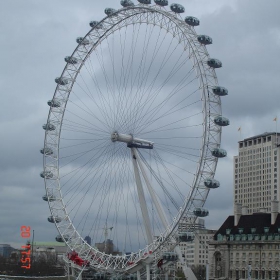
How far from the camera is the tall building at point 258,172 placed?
167875 millimetres

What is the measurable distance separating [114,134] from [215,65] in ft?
34.7

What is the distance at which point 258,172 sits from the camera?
17512 centimetres

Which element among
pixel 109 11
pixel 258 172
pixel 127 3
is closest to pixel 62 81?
pixel 109 11

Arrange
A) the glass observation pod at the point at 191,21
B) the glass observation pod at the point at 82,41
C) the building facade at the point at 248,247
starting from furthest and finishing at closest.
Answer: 1. the building facade at the point at 248,247
2. the glass observation pod at the point at 82,41
3. the glass observation pod at the point at 191,21

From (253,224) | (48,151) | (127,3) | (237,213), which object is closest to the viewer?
(127,3)

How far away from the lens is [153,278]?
5966cm

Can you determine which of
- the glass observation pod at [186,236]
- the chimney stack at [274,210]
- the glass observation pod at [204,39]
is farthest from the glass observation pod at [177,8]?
the chimney stack at [274,210]

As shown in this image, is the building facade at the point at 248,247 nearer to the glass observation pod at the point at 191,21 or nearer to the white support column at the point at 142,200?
the white support column at the point at 142,200

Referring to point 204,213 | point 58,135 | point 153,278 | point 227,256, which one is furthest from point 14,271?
point 204,213

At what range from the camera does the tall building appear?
16788 centimetres

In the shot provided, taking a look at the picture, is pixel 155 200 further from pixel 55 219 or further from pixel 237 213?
pixel 237 213

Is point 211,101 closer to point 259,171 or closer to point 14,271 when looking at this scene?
point 14,271

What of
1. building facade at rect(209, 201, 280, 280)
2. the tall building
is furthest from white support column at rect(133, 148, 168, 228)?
the tall building

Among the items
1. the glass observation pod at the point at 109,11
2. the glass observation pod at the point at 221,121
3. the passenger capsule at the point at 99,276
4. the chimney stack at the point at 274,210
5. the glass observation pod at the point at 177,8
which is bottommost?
the passenger capsule at the point at 99,276
